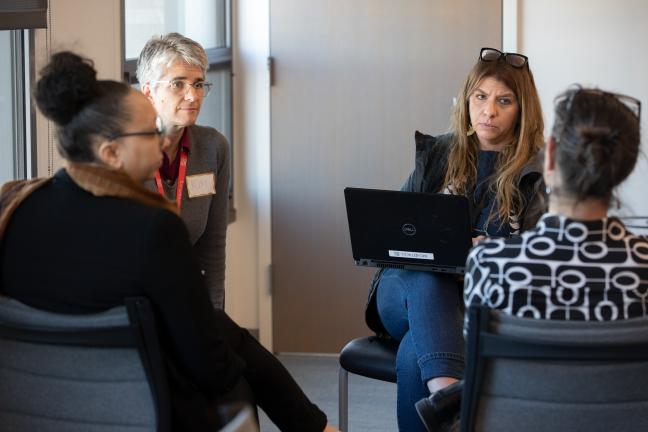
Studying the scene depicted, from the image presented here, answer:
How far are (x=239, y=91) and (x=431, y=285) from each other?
2.33 meters

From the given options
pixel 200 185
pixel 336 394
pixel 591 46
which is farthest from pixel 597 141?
pixel 591 46

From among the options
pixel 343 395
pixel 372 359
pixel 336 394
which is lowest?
pixel 336 394

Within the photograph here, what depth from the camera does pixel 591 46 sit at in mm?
4273

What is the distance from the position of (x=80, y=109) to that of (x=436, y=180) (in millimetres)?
1344

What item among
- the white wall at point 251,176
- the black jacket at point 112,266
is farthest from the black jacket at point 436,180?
the white wall at point 251,176

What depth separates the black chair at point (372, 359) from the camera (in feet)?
8.41

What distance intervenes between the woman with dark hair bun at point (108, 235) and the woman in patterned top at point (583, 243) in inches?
22.8

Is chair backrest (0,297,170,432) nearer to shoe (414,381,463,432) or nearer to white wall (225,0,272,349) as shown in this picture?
shoe (414,381,463,432)

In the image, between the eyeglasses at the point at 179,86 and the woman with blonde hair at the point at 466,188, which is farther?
the eyeglasses at the point at 179,86

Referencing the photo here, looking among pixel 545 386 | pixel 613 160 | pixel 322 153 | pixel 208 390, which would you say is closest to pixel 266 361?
pixel 208 390

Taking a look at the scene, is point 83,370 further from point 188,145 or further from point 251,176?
point 251,176

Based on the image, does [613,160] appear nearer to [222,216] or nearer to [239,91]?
[222,216]

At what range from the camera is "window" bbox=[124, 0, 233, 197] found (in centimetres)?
375

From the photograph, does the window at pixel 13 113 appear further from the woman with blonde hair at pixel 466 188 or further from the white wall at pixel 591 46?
the white wall at pixel 591 46
